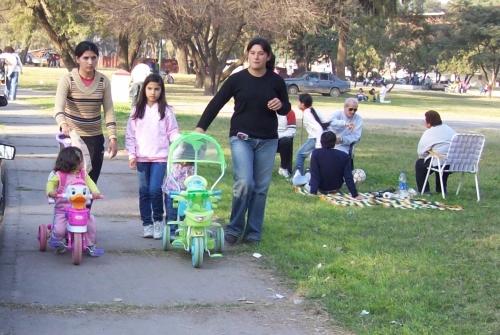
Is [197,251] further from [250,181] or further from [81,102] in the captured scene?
[81,102]

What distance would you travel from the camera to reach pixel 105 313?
5.75 m

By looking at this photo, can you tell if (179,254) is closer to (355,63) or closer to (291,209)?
(291,209)

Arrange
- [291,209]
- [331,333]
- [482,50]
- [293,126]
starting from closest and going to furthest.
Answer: [331,333] < [291,209] < [293,126] < [482,50]

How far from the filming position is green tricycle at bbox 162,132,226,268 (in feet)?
23.9

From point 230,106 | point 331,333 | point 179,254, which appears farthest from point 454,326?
point 230,106

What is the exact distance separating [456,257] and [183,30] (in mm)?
34013

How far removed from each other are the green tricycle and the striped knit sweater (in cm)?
84

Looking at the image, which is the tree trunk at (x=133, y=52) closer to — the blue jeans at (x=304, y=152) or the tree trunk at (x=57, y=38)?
the tree trunk at (x=57, y=38)

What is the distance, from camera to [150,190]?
8.24m

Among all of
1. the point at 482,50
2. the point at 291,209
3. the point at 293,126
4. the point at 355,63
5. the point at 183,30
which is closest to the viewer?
the point at 291,209

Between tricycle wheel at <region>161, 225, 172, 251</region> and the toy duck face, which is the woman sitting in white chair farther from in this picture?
the toy duck face

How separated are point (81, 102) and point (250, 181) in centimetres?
177

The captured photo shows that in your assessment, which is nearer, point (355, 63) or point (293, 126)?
point (293, 126)

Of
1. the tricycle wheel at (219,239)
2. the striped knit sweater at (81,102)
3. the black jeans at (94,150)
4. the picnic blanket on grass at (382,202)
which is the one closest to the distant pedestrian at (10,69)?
the picnic blanket on grass at (382,202)
